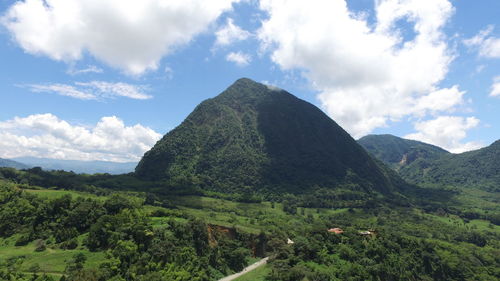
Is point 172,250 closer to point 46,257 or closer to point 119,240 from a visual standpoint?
point 119,240

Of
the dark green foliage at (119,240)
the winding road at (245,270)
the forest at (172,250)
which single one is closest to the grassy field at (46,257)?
the forest at (172,250)

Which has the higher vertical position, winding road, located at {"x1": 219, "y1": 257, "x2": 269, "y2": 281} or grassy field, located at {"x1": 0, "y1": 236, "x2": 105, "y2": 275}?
grassy field, located at {"x1": 0, "y1": 236, "x2": 105, "y2": 275}

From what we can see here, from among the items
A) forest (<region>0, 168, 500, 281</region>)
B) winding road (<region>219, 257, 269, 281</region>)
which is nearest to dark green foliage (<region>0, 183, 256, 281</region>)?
forest (<region>0, 168, 500, 281</region>)

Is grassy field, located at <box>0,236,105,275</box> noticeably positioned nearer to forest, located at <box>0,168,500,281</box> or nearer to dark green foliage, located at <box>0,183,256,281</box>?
forest, located at <box>0,168,500,281</box>

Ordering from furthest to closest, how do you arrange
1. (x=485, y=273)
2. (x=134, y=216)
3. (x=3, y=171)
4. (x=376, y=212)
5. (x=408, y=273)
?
1. (x=376, y=212)
2. (x=3, y=171)
3. (x=485, y=273)
4. (x=408, y=273)
5. (x=134, y=216)

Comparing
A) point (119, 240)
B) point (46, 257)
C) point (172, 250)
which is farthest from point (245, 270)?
point (46, 257)

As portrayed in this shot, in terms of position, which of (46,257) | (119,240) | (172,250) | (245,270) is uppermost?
(119,240)

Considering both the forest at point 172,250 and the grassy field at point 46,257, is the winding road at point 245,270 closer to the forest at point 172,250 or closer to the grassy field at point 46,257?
the forest at point 172,250

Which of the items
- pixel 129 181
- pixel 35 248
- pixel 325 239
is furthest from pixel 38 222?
pixel 129 181

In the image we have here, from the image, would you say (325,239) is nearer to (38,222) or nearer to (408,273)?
(408,273)

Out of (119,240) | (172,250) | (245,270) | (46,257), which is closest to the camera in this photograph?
(46,257)

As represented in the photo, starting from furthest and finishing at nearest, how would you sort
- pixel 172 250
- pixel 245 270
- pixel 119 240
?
pixel 245 270 → pixel 172 250 → pixel 119 240
